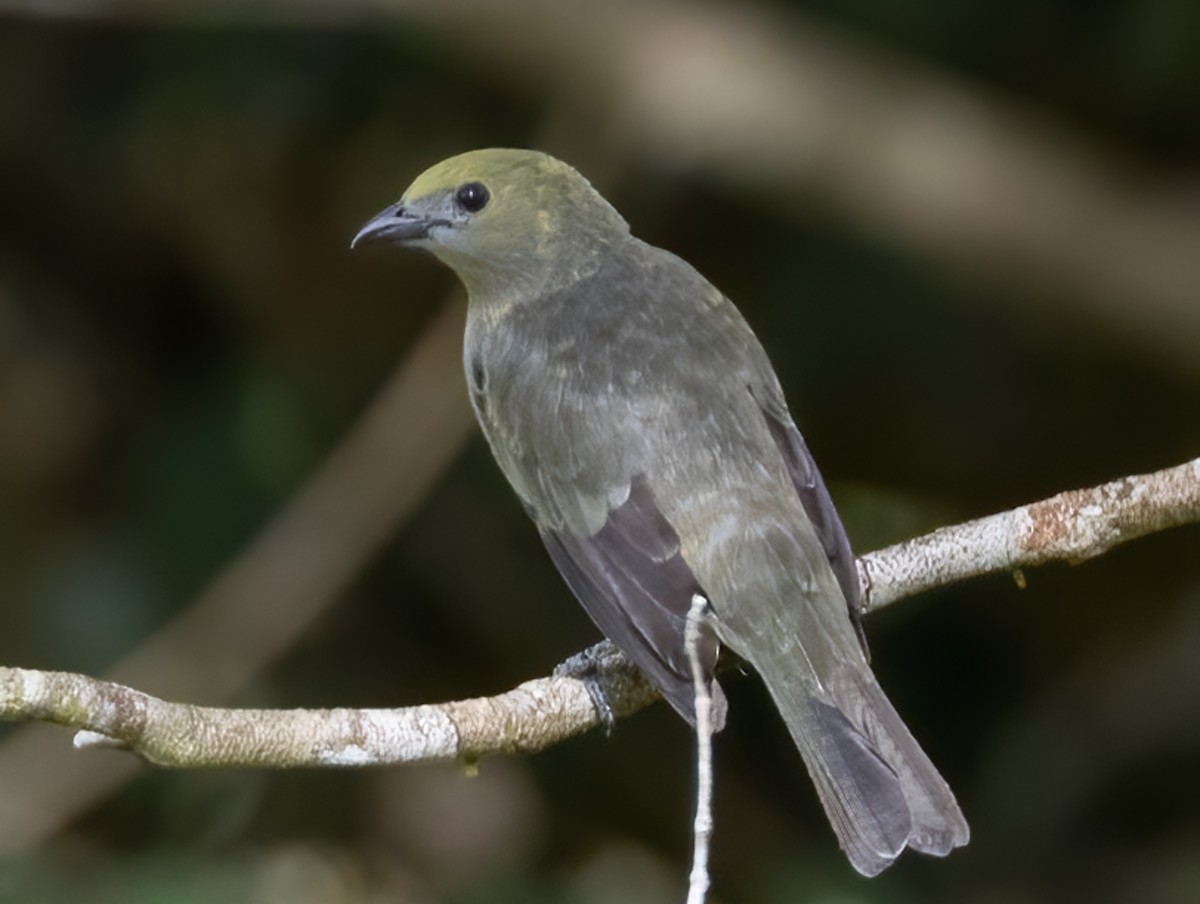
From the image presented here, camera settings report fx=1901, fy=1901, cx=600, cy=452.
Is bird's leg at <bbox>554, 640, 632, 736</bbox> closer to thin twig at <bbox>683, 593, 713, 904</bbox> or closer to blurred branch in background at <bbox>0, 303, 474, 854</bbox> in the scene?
thin twig at <bbox>683, 593, 713, 904</bbox>

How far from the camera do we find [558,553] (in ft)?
12.7

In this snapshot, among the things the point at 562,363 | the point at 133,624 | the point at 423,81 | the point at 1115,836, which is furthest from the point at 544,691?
the point at 423,81

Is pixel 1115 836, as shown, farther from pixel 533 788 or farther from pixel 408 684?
pixel 408 684

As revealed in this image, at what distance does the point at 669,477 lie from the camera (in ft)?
12.0

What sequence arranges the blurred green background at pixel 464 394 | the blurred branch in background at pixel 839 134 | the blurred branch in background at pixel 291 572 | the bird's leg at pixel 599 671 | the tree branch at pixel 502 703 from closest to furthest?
the tree branch at pixel 502 703 → the bird's leg at pixel 599 671 → the blurred branch in background at pixel 291 572 → the blurred green background at pixel 464 394 → the blurred branch in background at pixel 839 134

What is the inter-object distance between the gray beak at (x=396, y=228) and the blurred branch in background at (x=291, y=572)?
1823 millimetres

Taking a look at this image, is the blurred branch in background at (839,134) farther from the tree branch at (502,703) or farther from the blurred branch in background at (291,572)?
the tree branch at (502,703)

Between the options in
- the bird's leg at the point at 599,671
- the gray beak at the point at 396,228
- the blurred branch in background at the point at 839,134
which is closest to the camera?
the bird's leg at the point at 599,671

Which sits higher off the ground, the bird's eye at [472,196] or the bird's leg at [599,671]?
the bird's eye at [472,196]

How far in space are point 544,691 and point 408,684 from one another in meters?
2.69

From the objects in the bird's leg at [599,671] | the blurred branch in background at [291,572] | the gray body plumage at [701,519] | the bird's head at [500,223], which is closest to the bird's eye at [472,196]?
the bird's head at [500,223]

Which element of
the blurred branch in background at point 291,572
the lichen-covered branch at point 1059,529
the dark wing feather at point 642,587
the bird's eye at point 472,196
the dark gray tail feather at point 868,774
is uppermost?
the bird's eye at point 472,196

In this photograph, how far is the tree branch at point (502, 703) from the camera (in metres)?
2.72

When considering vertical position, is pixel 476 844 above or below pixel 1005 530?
below
